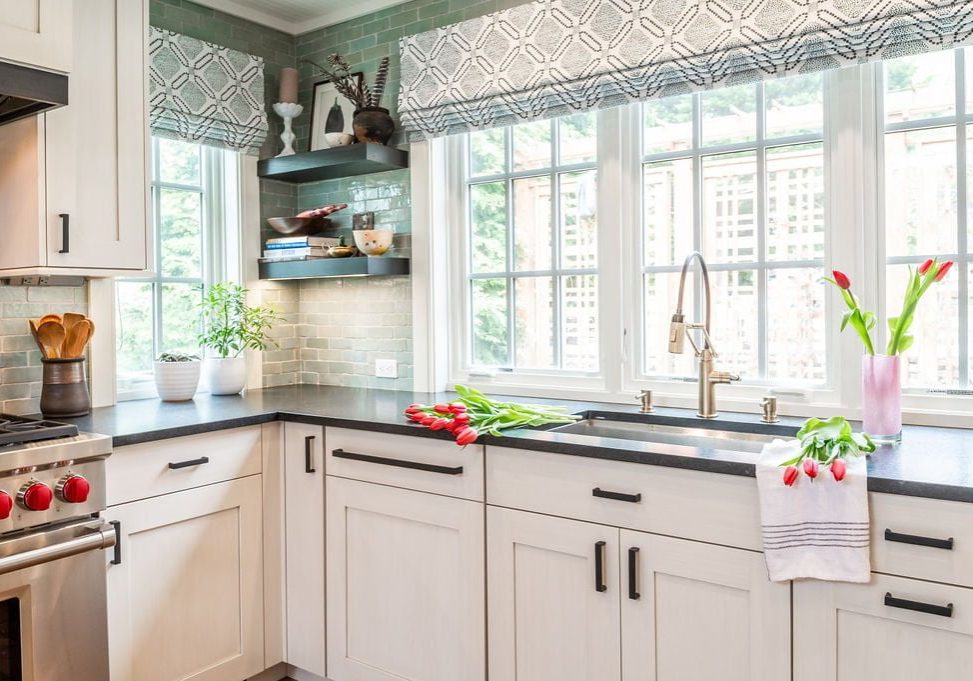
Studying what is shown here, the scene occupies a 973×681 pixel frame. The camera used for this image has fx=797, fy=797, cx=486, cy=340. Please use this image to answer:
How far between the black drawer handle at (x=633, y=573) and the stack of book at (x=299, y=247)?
1875mm

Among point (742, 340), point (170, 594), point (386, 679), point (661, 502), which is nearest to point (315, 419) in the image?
point (170, 594)

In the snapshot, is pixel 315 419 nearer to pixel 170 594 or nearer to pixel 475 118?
pixel 170 594

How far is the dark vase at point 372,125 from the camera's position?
122 inches

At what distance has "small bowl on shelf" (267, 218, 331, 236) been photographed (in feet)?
10.7

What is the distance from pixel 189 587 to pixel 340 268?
1.28m

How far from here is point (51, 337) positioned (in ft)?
8.46

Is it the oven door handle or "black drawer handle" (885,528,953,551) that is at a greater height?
"black drawer handle" (885,528,953,551)

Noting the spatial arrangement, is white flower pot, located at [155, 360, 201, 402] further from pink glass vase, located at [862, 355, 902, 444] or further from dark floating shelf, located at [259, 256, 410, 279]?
pink glass vase, located at [862, 355, 902, 444]

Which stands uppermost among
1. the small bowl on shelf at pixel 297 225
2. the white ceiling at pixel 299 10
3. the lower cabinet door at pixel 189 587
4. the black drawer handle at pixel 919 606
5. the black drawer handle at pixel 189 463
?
the white ceiling at pixel 299 10

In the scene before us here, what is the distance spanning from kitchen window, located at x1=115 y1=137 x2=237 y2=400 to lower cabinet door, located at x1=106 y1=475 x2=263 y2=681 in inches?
30.9

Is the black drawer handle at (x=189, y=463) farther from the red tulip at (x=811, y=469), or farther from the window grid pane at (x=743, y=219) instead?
the red tulip at (x=811, y=469)

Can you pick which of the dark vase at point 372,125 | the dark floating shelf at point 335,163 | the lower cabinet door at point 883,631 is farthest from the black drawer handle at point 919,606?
the dark vase at point 372,125

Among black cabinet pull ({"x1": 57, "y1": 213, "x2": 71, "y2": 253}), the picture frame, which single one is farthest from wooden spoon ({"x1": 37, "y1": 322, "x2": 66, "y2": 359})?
the picture frame

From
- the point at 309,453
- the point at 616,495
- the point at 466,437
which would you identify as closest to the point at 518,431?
the point at 466,437
